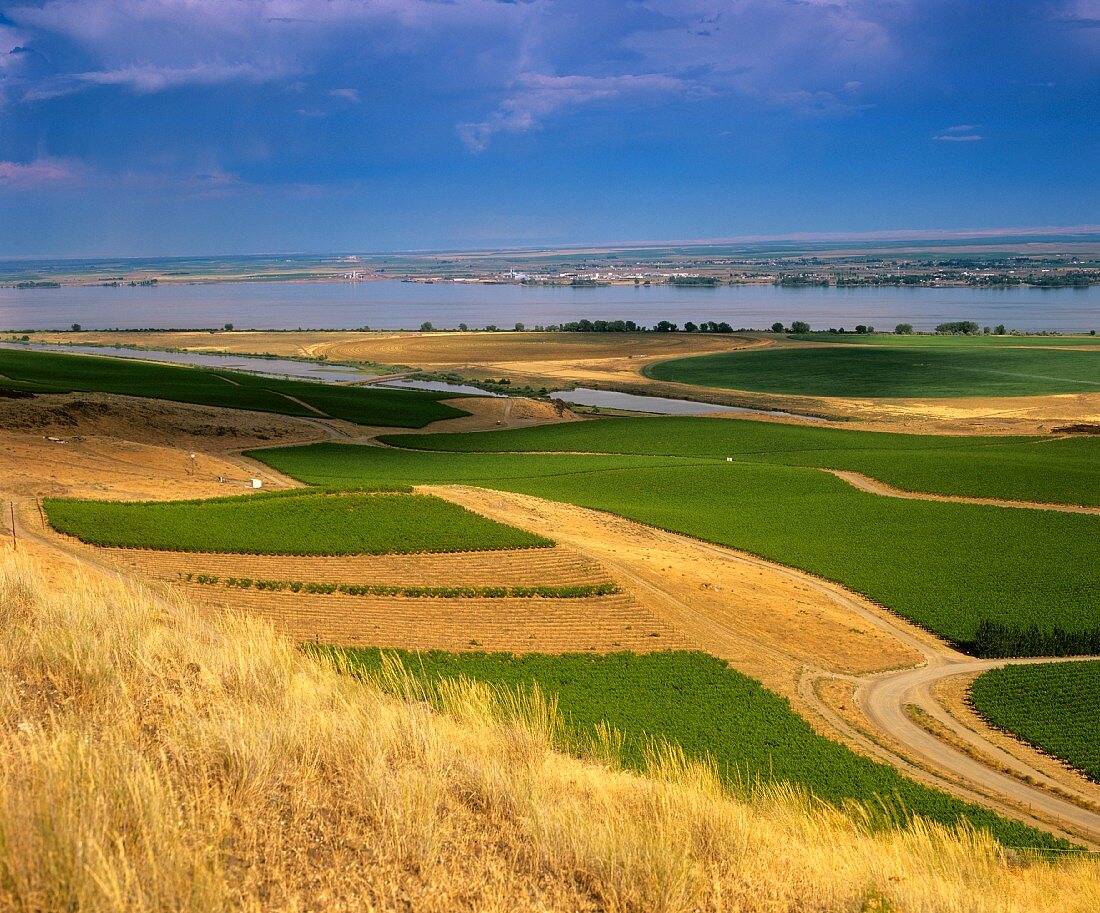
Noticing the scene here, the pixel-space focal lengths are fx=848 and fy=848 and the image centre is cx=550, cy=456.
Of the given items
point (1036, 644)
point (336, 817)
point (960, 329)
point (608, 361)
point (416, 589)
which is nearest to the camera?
point (336, 817)

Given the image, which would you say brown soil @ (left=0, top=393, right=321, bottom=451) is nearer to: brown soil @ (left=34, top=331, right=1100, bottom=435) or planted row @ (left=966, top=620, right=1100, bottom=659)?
brown soil @ (left=34, top=331, right=1100, bottom=435)

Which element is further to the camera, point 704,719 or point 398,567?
point 398,567

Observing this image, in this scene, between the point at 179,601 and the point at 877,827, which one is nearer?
the point at 877,827

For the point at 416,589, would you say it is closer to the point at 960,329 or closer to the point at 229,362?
the point at 229,362

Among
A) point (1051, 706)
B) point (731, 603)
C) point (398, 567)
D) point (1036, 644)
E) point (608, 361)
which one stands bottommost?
point (1051, 706)

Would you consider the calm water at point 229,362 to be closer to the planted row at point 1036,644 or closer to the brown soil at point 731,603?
the brown soil at point 731,603

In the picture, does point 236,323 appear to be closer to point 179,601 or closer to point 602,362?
point 602,362

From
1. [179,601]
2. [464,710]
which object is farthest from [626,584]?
[464,710]

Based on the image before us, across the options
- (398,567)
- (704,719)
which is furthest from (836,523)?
(704,719)
